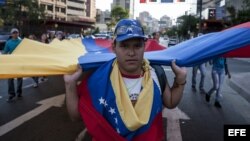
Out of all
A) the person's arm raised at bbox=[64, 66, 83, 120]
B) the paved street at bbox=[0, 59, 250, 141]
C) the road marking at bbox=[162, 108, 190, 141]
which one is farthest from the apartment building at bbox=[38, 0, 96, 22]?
the person's arm raised at bbox=[64, 66, 83, 120]

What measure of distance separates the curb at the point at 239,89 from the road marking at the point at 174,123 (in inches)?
136

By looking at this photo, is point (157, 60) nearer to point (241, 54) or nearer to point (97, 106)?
point (97, 106)

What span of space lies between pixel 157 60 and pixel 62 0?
127 m

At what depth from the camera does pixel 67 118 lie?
8.70 metres

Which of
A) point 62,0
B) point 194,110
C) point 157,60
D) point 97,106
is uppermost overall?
point 62,0

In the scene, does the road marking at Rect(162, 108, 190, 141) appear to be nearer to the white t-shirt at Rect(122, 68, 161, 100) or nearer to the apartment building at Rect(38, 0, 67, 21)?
the white t-shirt at Rect(122, 68, 161, 100)

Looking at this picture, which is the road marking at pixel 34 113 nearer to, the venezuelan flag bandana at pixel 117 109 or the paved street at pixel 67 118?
the paved street at pixel 67 118

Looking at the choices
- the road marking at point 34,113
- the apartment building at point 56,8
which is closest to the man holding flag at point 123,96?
the road marking at point 34,113

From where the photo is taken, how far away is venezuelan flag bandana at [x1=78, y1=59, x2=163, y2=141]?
306 cm

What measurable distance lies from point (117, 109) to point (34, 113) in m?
6.55

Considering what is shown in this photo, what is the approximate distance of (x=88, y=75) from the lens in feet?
11.7

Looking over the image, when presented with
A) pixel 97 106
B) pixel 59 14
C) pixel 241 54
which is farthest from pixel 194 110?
pixel 59 14

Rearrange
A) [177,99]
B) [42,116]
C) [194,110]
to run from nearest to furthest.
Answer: [177,99] < [42,116] < [194,110]

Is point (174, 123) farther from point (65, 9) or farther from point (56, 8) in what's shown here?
point (65, 9)
